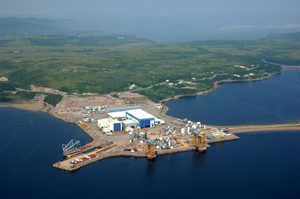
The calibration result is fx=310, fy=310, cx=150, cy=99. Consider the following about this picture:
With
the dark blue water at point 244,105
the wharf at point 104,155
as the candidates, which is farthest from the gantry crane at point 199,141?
the dark blue water at point 244,105

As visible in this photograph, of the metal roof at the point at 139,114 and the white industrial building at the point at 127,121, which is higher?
the metal roof at the point at 139,114

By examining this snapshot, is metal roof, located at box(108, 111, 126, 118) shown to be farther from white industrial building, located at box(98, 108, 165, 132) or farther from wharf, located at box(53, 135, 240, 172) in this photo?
wharf, located at box(53, 135, 240, 172)

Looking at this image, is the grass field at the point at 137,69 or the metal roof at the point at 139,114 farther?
the grass field at the point at 137,69

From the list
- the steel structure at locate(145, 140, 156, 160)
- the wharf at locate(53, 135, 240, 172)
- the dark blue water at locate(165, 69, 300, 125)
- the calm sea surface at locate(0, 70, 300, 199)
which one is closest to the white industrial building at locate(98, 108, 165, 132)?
the calm sea surface at locate(0, 70, 300, 199)

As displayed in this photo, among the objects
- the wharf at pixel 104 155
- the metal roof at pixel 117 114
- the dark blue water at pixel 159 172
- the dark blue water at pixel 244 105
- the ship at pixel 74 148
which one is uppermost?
the metal roof at pixel 117 114

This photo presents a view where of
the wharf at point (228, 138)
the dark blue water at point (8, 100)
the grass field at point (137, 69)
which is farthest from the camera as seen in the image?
the grass field at point (137, 69)

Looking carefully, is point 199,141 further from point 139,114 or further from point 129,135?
point 139,114

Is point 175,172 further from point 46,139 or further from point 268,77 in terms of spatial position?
point 268,77

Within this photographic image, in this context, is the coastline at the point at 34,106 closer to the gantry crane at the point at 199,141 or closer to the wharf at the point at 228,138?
the gantry crane at the point at 199,141
